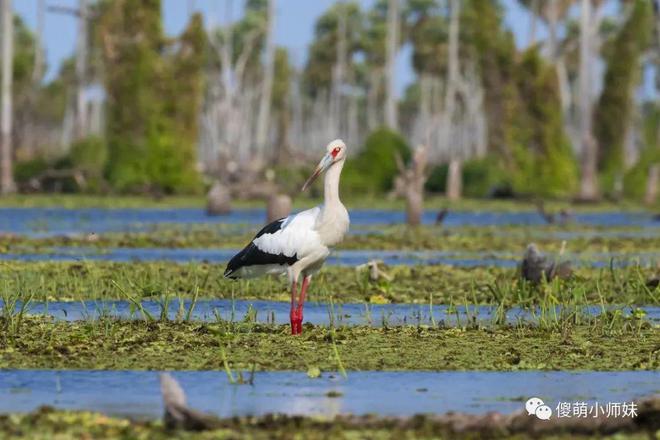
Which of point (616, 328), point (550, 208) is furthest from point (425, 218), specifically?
point (616, 328)

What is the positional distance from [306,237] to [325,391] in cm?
331

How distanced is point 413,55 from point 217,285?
110193 mm

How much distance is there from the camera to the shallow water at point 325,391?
9.58 meters

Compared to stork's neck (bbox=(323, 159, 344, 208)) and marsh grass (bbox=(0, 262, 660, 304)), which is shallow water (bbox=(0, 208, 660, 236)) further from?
stork's neck (bbox=(323, 159, 344, 208))

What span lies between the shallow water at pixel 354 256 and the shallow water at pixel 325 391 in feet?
38.3

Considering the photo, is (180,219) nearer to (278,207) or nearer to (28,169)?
(278,207)

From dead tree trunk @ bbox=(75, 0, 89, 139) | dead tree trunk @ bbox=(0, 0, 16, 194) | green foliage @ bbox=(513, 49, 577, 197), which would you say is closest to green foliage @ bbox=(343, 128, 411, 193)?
green foliage @ bbox=(513, 49, 577, 197)

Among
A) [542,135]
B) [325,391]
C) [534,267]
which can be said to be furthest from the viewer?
[542,135]

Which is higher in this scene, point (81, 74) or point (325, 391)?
point (81, 74)

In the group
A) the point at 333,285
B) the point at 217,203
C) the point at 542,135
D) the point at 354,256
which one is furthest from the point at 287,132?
the point at 333,285

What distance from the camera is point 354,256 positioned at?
2505 centimetres

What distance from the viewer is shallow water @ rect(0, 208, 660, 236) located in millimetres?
33781

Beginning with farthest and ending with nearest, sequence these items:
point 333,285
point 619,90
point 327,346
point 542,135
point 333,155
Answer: point 619,90
point 542,135
point 333,285
point 333,155
point 327,346

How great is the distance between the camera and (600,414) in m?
8.95
